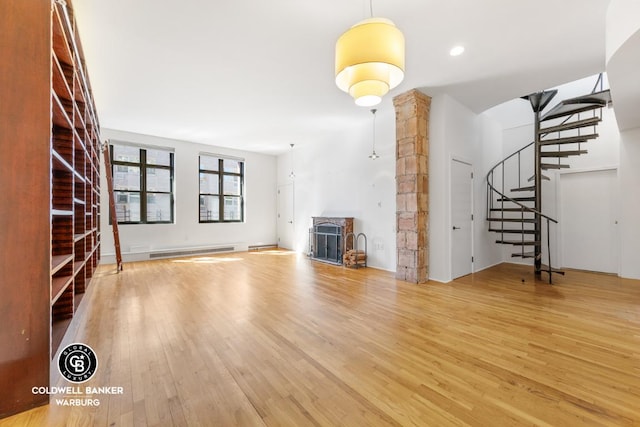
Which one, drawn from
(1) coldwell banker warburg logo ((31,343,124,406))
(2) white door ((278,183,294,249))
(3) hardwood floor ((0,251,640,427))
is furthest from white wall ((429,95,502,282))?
(2) white door ((278,183,294,249))

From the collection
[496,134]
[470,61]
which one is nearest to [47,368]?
[470,61]

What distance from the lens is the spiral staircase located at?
14.7 feet

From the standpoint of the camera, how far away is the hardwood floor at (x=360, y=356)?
62.3 inches

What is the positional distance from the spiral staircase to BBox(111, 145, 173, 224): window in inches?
306

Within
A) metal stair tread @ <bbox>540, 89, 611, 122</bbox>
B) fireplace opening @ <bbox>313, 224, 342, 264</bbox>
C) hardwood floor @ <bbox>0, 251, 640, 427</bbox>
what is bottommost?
hardwood floor @ <bbox>0, 251, 640, 427</bbox>

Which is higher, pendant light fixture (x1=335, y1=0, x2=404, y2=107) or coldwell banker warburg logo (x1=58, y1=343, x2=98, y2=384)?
pendant light fixture (x1=335, y1=0, x2=404, y2=107)

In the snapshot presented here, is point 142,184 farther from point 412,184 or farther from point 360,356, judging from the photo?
point 360,356

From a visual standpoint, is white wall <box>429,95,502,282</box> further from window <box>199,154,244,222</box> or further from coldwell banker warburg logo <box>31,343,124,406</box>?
window <box>199,154,244,222</box>

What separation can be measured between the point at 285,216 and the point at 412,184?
5.15 m

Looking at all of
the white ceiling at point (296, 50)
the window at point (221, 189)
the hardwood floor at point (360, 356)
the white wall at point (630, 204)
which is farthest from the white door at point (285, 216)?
the white wall at point (630, 204)

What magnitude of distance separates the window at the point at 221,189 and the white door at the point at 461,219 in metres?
6.19

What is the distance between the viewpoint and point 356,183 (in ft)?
20.6

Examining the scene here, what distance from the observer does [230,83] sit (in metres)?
4.11

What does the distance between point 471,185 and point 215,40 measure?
4.90 meters
